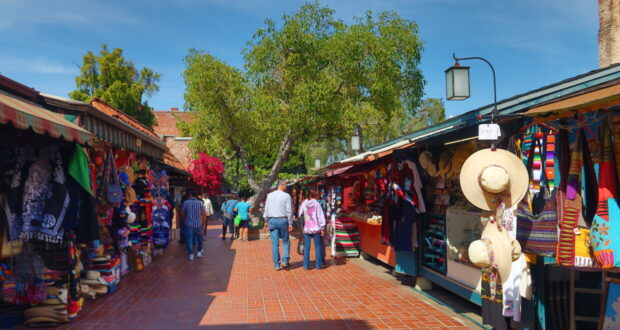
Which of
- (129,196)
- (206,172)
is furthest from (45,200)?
(206,172)

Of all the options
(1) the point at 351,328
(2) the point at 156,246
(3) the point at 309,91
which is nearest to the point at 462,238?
(1) the point at 351,328

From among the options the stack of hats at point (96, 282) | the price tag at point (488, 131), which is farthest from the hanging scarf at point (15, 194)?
the price tag at point (488, 131)

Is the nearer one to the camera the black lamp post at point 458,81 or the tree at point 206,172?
the black lamp post at point 458,81

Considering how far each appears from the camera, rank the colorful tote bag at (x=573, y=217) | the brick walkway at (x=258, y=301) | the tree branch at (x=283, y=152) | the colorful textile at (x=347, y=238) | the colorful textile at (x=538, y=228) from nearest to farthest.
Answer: the colorful tote bag at (x=573, y=217), the colorful textile at (x=538, y=228), the brick walkway at (x=258, y=301), the colorful textile at (x=347, y=238), the tree branch at (x=283, y=152)

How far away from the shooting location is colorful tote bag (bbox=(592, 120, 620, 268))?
2832 mm

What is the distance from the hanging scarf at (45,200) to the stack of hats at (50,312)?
0.75 m

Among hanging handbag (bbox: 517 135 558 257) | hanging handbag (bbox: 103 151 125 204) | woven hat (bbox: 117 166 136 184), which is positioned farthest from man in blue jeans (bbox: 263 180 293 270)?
hanging handbag (bbox: 517 135 558 257)

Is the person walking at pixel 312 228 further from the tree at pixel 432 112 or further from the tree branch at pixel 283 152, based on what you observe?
the tree at pixel 432 112

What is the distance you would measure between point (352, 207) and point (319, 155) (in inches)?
1149

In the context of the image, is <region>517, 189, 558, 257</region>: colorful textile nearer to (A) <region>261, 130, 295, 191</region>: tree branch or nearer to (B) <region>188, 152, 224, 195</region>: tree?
(A) <region>261, 130, 295, 191</region>: tree branch

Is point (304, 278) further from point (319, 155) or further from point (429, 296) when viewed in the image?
point (319, 155)

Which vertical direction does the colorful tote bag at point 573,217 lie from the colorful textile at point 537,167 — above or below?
below

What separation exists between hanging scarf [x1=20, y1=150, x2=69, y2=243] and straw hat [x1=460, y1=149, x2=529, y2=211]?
4.35 meters

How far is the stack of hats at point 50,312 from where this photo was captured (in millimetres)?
5012
